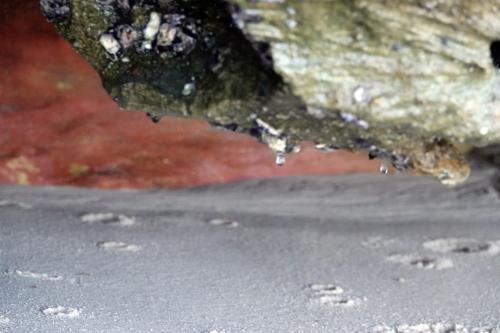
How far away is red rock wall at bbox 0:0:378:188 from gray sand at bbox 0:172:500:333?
0.14 ft

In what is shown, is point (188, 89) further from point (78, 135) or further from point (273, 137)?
point (78, 135)

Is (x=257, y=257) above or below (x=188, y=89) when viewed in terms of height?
below

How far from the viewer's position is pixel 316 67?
0.68 metres

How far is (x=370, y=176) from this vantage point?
1.73 meters

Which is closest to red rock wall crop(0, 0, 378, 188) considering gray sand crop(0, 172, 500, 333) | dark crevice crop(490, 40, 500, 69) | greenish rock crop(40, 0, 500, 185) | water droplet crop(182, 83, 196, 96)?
gray sand crop(0, 172, 500, 333)

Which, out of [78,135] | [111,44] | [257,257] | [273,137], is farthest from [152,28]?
[78,135]

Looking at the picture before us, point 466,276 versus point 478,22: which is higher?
point 478,22

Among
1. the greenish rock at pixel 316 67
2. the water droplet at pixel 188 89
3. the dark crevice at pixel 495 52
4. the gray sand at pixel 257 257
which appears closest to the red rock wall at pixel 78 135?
the gray sand at pixel 257 257

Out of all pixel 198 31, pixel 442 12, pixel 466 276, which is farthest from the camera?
pixel 466 276

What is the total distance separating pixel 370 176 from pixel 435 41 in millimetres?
1064

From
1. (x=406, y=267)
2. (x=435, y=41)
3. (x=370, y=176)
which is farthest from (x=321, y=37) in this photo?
(x=370, y=176)

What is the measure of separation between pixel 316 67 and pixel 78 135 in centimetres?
96

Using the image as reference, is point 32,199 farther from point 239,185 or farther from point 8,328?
point 8,328

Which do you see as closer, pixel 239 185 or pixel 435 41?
pixel 435 41
